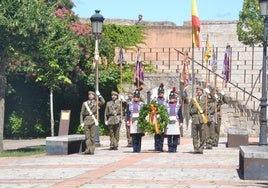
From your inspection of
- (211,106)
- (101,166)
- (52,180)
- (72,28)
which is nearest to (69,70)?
(72,28)

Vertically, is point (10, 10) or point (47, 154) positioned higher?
point (10, 10)

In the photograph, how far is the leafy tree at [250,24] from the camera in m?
27.2

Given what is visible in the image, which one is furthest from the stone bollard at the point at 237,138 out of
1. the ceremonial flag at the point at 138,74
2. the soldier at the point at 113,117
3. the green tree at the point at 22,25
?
the green tree at the point at 22,25

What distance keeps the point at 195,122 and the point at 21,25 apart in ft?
18.7

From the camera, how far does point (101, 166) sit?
1616 cm

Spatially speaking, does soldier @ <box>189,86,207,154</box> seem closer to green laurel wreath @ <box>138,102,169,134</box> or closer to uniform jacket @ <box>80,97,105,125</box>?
green laurel wreath @ <box>138,102,169,134</box>

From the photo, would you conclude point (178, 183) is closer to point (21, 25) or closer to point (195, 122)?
point (195, 122)

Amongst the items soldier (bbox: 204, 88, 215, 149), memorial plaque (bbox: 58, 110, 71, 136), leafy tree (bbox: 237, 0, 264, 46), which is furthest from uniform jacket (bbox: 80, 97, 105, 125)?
leafy tree (bbox: 237, 0, 264, 46)

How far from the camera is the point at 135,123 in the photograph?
20.3 m

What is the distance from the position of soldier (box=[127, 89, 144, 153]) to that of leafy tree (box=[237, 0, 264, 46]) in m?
8.08

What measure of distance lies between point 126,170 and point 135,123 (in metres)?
5.14

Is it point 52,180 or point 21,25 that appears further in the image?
point 21,25

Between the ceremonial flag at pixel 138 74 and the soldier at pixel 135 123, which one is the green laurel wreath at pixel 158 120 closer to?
the soldier at pixel 135 123

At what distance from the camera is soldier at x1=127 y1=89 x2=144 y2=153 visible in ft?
66.3
